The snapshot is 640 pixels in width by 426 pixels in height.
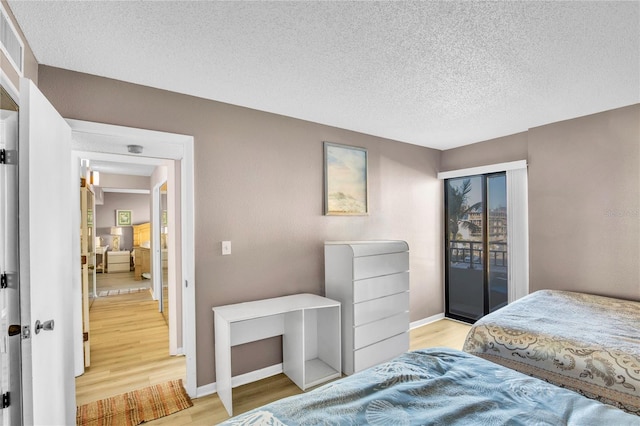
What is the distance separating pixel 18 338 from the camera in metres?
1.56

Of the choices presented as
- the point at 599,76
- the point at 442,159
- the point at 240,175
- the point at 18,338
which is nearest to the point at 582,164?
the point at 599,76

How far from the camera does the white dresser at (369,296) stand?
2.90 metres

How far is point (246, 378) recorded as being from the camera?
283 cm

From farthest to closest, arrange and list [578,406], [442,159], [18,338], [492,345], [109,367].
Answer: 1. [442,159]
2. [109,367]
3. [492,345]
4. [18,338]
5. [578,406]

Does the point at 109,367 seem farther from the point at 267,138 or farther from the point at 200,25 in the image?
the point at 200,25

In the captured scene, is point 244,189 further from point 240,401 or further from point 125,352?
point 125,352

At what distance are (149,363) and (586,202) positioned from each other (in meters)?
4.53

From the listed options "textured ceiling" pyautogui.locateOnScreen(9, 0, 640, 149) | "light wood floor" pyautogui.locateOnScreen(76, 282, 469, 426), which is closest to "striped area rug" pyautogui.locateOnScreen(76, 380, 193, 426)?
"light wood floor" pyautogui.locateOnScreen(76, 282, 469, 426)

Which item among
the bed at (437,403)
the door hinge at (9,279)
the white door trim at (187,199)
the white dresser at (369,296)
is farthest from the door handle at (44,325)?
the white dresser at (369,296)

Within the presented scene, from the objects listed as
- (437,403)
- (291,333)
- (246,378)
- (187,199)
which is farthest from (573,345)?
(187,199)

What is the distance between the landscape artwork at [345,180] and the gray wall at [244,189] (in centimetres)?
9

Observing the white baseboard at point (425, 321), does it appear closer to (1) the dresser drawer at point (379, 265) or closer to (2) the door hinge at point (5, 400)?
(1) the dresser drawer at point (379, 265)

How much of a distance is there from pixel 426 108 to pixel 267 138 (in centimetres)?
148

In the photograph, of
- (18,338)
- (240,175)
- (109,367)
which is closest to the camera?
(18,338)
